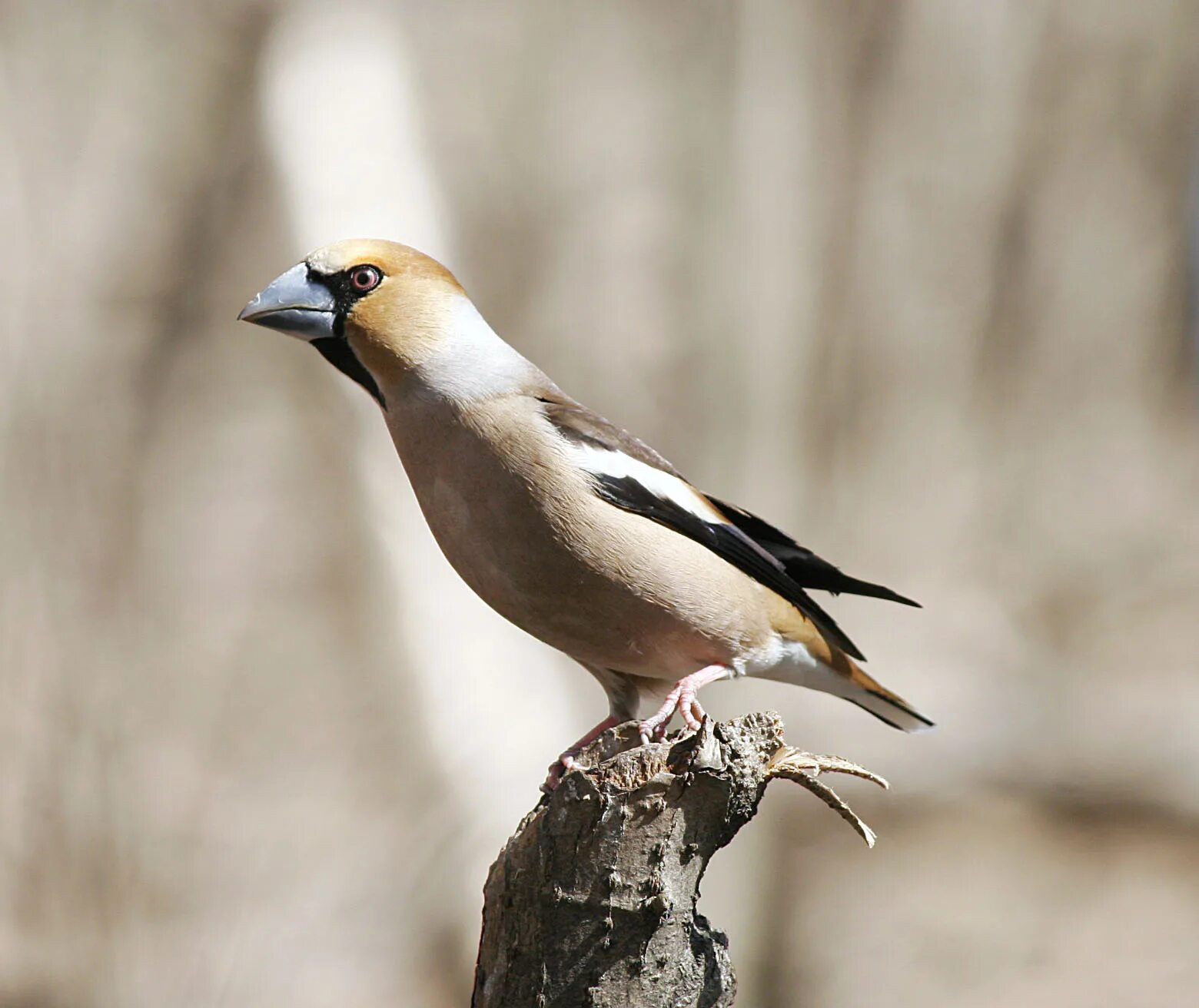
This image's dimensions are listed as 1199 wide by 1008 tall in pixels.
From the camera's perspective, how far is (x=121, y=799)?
17.5 feet

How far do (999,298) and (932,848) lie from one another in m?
Result: 2.96

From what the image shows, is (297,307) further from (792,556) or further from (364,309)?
(792,556)

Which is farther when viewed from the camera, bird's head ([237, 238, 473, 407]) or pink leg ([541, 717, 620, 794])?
bird's head ([237, 238, 473, 407])

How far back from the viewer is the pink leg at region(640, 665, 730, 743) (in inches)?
89.8

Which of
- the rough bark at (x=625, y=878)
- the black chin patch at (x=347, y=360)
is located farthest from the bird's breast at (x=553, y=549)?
the rough bark at (x=625, y=878)

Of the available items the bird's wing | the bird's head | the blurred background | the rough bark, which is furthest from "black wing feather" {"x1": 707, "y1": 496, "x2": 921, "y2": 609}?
the blurred background

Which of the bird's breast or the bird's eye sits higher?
the bird's eye

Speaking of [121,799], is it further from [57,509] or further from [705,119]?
[705,119]

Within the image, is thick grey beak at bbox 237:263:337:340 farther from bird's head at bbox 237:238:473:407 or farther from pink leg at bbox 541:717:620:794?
pink leg at bbox 541:717:620:794

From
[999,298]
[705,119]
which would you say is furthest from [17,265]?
[999,298]

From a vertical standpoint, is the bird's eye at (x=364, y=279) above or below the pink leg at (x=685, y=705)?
above

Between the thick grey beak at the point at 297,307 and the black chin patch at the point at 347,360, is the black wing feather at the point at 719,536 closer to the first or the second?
the black chin patch at the point at 347,360

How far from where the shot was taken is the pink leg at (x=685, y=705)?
2.28m

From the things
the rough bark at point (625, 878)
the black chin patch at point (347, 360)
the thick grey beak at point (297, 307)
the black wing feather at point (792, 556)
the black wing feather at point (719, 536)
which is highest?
the thick grey beak at point (297, 307)
